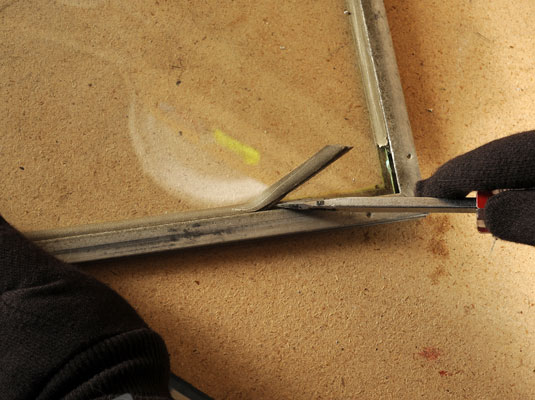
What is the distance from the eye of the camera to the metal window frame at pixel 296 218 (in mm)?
921

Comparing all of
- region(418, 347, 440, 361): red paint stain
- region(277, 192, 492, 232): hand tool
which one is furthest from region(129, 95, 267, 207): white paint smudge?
region(418, 347, 440, 361): red paint stain

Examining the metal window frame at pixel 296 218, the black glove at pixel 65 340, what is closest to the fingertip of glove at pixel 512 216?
the metal window frame at pixel 296 218

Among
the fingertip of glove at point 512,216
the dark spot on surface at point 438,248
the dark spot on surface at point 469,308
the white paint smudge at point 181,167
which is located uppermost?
the white paint smudge at point 181,167

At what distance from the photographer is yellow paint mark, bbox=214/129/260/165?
1.02m

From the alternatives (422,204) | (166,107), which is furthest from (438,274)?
(166,107)

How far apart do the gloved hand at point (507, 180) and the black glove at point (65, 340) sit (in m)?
0.60

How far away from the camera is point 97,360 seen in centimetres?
75

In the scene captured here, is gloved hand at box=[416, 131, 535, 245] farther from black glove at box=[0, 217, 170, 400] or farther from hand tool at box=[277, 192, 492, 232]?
black glove at box=[0, 217, 170, 400]

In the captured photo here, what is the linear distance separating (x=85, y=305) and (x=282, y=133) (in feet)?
1.83

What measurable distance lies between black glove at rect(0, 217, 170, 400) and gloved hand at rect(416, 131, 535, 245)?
603 millimetres

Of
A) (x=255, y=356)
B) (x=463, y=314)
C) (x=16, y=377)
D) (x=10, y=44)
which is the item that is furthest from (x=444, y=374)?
(x=10, y=44)

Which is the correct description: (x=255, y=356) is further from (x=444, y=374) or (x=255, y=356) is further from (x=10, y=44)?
(x=10, y=44)

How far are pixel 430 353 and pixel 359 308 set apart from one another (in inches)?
7.4

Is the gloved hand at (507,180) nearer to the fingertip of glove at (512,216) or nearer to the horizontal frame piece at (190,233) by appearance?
the fingertip of glove at (512,216)
